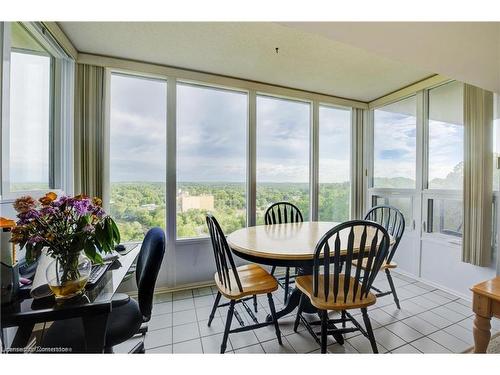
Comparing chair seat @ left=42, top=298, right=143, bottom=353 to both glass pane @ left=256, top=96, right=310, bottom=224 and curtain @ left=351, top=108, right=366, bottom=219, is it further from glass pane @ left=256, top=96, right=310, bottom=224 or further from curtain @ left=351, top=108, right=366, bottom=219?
curtain @ left=351, top=108, right=366, bottom=219

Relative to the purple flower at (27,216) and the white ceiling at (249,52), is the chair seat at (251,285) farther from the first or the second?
the white ceiling at (249,52)

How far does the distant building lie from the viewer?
262 cm

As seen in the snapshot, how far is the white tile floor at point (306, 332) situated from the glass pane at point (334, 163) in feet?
4.51

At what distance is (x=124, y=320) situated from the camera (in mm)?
1219

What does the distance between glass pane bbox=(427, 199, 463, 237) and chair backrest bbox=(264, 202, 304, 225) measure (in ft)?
5.35

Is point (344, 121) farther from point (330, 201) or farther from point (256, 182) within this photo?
point (256, 182)

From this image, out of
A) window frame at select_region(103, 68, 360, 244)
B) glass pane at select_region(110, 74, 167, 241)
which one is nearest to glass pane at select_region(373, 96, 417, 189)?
window frame at select_region(103, 68, 360, 244)

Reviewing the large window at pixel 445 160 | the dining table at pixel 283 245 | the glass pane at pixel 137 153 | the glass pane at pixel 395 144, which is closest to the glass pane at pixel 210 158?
the glass pane at pixel 137 153

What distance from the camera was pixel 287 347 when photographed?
1.63 metres
